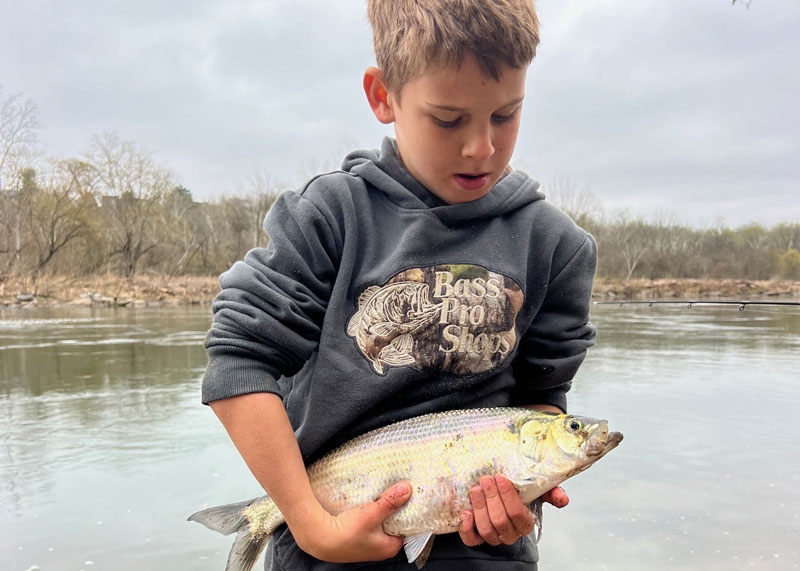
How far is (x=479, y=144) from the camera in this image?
1.11 m

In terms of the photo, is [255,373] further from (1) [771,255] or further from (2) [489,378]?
(1) [771,255]

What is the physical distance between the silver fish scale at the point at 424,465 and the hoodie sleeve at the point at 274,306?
0.67ft

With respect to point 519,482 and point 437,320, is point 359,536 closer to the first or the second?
point 519,482

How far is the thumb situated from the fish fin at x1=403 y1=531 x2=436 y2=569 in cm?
6

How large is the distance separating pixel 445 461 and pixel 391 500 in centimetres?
12

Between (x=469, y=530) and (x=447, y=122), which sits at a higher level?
(x=447, y=122)

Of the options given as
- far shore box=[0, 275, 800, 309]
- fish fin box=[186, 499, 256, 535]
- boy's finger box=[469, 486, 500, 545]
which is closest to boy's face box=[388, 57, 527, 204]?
boy's finger box=[469, 486, 500, 545]

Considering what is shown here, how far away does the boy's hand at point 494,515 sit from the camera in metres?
1.08

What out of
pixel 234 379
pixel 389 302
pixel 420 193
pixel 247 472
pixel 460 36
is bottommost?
pixel 247 472

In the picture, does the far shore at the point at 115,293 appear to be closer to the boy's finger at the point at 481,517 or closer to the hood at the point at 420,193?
the hood at the point at 420,193

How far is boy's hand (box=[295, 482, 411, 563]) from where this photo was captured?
1061mm

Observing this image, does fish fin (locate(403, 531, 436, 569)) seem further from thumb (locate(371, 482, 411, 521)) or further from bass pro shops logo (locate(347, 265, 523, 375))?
bass pro shops logo (locate(347, 265, 523, 375))

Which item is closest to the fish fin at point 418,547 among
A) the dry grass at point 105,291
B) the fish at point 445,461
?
the fish at point 445,461

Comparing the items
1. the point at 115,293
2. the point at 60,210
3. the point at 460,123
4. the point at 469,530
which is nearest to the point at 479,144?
the point at 460,123
